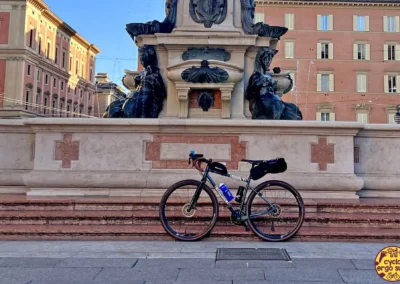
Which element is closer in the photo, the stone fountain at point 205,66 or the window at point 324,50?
the stone fountain at point 205,66

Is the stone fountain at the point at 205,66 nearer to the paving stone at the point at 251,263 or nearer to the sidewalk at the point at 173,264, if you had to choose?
the sidewalk at the point at 173,264

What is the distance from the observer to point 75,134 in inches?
296

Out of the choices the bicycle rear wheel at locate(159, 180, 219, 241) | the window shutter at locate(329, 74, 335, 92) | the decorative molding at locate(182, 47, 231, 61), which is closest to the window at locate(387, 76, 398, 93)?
the window shutter at locate(329, 74, 335, 92)

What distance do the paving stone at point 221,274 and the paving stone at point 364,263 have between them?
1.03m

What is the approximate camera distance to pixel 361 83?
53938 mm

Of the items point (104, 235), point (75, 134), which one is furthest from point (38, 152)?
point (104, 235)

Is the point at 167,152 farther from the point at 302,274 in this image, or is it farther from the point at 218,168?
the point at 302,274

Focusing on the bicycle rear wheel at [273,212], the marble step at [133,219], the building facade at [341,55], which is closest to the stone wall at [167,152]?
the marble step at [133,219]

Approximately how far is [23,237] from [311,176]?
4.75 meters

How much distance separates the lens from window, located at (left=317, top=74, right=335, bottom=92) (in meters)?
53.3

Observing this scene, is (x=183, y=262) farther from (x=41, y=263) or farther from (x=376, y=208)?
(x=376, y=208)

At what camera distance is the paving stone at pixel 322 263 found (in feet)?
13.6

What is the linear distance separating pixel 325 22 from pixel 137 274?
56331mm

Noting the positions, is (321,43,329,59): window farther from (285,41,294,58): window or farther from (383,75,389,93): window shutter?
(383,75,389,93): window shutter
